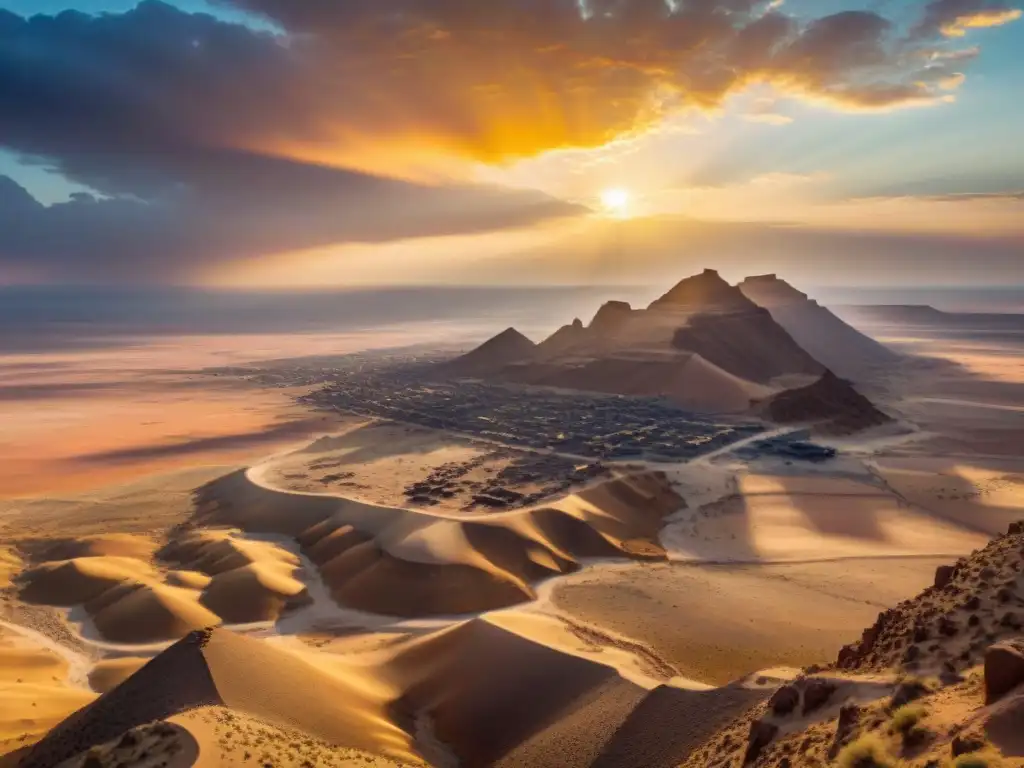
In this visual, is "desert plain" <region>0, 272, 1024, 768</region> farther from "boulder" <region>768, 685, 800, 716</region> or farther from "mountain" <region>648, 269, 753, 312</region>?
"mountain" <region>648, 269, 753, 312</region>

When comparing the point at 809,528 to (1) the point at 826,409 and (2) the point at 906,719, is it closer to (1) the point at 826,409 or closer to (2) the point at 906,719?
(2) the point at 906,719

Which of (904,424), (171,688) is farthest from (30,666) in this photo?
(904,424)

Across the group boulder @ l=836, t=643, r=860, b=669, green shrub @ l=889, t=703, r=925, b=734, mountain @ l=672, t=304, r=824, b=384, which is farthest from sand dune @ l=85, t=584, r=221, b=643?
mountain @ l=672, t=304, r=824, b=384

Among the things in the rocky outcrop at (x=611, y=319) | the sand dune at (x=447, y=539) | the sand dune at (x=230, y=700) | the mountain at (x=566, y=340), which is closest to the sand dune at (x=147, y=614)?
the sand dune at (x=447, y=539)

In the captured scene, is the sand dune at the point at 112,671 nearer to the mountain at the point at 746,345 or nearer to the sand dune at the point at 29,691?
the sand dune at the point at 29,691

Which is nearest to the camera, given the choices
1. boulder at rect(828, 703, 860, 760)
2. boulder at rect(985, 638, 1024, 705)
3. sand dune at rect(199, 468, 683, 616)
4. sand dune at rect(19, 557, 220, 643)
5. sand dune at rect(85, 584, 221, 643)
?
boulder at rect(985, 638, 1024, 705)

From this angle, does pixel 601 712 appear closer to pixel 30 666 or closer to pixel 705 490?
pixel 30 666

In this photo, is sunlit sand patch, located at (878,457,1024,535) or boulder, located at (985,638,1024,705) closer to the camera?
boulder, located at (985,638,1024,705)
